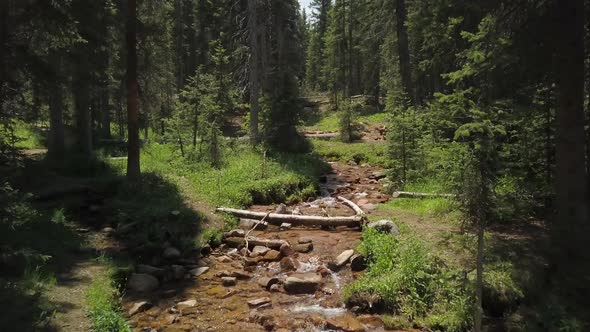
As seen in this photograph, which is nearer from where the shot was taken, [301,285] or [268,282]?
[301,285]

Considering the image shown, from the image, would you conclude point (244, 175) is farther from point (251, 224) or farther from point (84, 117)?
point (84, 117)

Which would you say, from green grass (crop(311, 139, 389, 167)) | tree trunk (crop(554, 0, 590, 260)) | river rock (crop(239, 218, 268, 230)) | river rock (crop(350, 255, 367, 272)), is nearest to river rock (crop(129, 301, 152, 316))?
river rock (crop(350, 255, 367, 272))

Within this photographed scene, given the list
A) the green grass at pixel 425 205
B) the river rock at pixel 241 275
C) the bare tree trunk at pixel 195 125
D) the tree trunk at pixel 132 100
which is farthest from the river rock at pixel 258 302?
the bare tree trunk at pixel 195 125

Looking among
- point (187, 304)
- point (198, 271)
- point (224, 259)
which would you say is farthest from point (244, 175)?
point (187, 304)

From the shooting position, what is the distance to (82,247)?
10898 millimetres

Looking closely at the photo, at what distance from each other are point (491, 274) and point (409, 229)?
3.08 m

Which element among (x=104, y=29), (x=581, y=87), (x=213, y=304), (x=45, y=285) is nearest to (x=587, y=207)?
(x=581, y=87)

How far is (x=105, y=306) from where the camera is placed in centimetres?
799

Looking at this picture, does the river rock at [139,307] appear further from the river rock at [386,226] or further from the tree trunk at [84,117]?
the tree trunk at [84,117]

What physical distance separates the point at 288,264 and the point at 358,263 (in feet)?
5.30

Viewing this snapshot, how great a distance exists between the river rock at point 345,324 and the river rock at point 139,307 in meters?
3.44

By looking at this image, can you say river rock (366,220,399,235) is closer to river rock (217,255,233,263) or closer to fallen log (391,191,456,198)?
fallen log (391,191,456,198)

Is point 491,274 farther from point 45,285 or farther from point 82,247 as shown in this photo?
point 82,247

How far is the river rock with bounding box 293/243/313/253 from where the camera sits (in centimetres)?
1125
